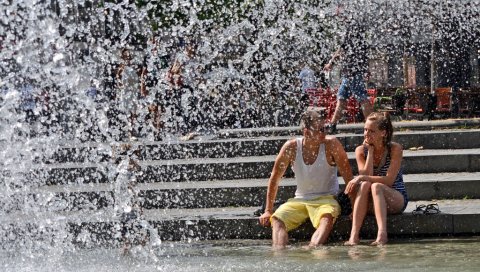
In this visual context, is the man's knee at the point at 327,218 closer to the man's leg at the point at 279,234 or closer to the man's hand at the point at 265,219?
the man's leg at the point at 279,234

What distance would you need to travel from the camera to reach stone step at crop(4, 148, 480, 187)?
1150 cm

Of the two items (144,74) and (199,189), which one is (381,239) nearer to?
(199,189)

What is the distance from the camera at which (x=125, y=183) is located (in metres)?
10.5

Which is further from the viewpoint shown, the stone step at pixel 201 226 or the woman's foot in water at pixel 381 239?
the stone step at pixel 201 226

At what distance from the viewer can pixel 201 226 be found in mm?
10195

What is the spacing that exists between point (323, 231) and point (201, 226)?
1.37 metres

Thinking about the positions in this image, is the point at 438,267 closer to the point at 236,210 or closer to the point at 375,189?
the point at 375,189

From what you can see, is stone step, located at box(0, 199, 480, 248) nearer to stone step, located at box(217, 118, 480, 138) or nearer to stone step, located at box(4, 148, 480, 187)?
stone step, located at box(4, 148, 480, 187)

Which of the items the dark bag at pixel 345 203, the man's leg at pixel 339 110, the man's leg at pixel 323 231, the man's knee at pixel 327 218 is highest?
the man's leg at pixel 339 110

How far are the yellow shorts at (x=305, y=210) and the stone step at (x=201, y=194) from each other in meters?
0.94

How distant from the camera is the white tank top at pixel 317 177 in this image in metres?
9.81

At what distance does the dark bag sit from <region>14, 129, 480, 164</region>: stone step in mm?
2974

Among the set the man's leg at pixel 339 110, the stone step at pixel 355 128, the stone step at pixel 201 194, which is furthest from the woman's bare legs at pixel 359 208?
the stone step at pixel 355 128

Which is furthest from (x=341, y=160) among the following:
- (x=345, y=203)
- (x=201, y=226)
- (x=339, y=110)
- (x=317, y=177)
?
(x=339, y=110)
